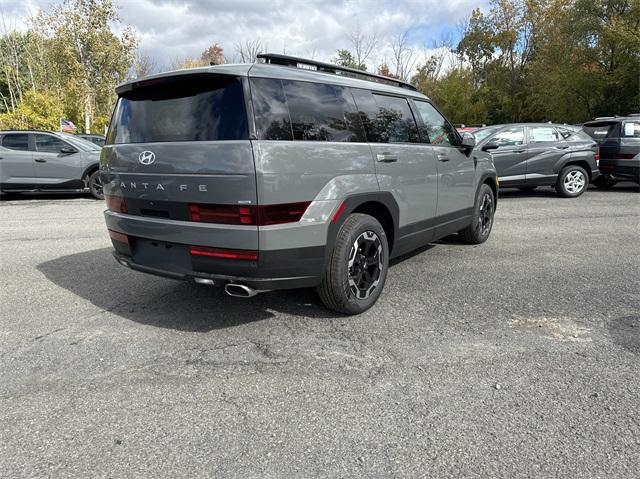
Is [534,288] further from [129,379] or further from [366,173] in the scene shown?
[129,379]

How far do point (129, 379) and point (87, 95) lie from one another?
80.8 feet

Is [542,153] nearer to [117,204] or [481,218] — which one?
[481,218]

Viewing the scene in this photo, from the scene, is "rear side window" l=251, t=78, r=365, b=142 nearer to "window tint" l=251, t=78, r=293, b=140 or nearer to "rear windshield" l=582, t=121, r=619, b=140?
"window tint" l=251, t=78, r=293, b=140

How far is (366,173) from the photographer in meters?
3.75

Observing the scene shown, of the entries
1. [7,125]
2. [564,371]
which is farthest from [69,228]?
[7,125]

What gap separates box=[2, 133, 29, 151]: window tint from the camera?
11.1 metres

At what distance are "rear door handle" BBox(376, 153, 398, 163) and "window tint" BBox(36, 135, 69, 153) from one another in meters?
9.88

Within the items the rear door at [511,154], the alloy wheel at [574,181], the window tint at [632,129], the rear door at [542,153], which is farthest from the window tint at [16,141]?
the window tint at [632,129]

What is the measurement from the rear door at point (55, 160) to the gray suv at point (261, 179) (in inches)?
331

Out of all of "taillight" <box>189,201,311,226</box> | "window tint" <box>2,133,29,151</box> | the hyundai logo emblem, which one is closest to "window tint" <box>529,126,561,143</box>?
"taillight" <box>189,201,311,226</box>

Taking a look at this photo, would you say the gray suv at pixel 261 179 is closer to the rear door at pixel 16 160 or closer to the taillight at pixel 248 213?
the taillight at pixel 248 213

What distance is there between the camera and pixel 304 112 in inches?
134

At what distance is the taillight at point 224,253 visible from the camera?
3.10 meters

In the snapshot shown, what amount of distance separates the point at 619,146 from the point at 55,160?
44.3ft
